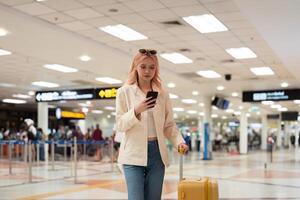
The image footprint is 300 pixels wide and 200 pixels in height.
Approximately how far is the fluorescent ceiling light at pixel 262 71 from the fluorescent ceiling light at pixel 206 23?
5.71 meters

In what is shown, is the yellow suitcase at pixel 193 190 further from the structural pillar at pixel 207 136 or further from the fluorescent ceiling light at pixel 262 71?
the structural pillar at pixel 207 136

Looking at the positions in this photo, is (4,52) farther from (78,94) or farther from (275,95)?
(275,95)

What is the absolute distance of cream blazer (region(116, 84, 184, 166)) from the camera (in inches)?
112

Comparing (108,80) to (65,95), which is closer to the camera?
(65,95)

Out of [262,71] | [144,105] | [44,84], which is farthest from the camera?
[44,84]

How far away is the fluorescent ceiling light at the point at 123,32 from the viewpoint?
31.8ft

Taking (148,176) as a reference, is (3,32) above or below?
above

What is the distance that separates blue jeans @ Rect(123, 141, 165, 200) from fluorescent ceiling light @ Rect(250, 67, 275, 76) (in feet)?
41.4

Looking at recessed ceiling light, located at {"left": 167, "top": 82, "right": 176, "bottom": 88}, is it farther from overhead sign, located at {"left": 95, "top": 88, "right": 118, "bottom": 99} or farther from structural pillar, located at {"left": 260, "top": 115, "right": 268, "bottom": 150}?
structural pillar, located at {"left": 260, "top": 115, "right": 268, "bottom": 150}

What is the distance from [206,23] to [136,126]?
668 cm

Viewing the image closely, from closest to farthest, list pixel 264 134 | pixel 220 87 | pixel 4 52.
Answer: pixel 4 52
pixel 220 87
pixel 264 134

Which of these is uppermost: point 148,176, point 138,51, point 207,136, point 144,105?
point 138,51

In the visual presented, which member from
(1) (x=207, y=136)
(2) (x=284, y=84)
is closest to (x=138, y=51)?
(2) (x=284, y=84)

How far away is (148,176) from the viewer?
293 cm
